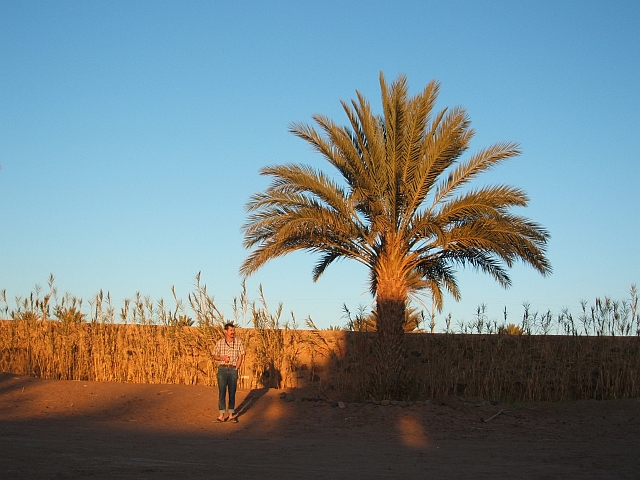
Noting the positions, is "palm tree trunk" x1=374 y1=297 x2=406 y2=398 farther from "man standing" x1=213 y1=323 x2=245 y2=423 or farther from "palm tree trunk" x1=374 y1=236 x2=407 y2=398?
"man standing" x1=213 y1=323 x2=245 y2=423

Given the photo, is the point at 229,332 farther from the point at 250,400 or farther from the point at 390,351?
the point at 390,351

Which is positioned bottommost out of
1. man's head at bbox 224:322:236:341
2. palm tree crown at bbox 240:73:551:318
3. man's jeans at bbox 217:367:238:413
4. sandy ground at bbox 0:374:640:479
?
sandy ground at bbox 0:374:640:479

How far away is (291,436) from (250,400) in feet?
9.83

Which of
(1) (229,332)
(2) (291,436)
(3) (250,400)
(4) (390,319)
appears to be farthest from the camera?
(4) (390,319)

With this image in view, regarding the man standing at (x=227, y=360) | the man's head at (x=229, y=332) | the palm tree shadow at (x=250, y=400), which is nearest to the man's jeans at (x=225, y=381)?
the man standing at (x=227, y=360)

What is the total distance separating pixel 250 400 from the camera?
47.8 ft

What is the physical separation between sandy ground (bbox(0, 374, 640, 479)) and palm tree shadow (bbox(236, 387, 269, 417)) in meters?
0.04

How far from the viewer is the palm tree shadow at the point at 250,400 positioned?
44.7ft

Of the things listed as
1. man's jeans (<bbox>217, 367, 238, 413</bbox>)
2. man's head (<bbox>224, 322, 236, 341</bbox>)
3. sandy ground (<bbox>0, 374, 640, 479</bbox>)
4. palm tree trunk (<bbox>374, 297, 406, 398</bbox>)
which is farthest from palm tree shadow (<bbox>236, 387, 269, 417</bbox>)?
palm tree trunk (<bbox>374, 297, 406, 398</bbox>)

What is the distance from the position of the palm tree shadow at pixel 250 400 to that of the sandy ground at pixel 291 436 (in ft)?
0.13

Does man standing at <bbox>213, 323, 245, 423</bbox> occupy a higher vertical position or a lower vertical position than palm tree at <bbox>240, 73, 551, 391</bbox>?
lower

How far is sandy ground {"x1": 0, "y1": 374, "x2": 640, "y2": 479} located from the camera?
25.7ft

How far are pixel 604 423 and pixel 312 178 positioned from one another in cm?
774

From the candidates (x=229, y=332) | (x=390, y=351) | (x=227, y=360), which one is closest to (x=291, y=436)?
(x=227, y=360)
